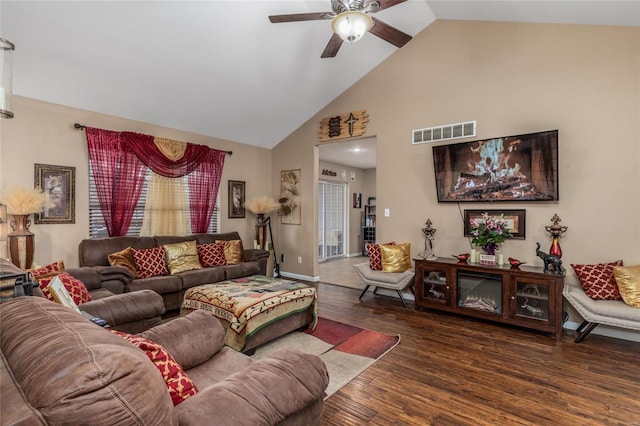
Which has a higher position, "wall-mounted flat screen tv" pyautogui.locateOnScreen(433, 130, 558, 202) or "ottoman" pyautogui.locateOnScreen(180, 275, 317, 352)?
"wall-mounted flat screen tv" pyautogui.locateOnScreen(433, 130, 558, 202)

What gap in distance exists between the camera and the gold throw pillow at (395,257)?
14.0 ft

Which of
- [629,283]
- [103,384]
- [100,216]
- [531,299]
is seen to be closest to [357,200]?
[531,299]

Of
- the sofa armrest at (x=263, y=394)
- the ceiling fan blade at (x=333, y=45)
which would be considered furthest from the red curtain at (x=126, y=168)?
the sofa armrest at (x=263, y=394)

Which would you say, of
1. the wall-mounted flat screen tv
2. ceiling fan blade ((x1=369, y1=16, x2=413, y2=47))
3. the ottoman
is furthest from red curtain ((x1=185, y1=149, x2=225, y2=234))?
the wall-mounted flat screen tv

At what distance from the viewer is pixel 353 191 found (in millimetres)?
9109

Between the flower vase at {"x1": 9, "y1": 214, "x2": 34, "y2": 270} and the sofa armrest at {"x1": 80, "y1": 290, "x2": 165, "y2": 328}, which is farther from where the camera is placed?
the flower vase at {"x1": 9, "y1": 214, "x2": 34, "y2": 270}

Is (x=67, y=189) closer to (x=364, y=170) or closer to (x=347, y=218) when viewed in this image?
(x=347, y=218)

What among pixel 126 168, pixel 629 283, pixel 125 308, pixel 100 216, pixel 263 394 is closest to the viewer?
pixel 263 394

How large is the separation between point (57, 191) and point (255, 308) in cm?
297

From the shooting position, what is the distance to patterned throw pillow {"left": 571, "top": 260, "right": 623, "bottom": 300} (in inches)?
116

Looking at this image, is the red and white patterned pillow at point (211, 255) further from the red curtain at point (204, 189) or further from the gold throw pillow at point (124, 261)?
the gold throw pillow at point (124, 261)

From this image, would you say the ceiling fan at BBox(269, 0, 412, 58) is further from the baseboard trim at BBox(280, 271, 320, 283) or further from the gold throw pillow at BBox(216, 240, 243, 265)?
the baseboard trim at BBox(280, 271, 320, 283)

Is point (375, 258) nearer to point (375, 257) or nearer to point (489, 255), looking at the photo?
point (375, 257)

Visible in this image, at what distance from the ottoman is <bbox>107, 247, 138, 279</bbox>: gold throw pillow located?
1.06 metres
